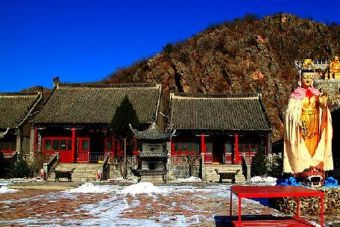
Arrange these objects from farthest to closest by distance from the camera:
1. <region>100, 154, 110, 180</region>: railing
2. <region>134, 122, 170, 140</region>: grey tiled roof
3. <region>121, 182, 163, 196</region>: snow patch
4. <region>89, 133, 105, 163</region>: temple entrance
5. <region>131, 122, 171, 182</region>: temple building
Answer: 1. <region>89, 133, 105, 163</region>: temple entrance
2. <region>100, 154, 110, 180</region>: railing
3. <region>134, 122, 170, 140</region>: grey tiled roof
4. <region>131, 122, 171, 182</region>: temple building
5. <region>121, 182, 163, 196</region>: snow patch

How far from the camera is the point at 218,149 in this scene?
37938 mm

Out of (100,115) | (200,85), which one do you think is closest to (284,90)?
(200,85)

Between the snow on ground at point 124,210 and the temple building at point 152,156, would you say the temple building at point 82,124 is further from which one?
the snow on ground at point 124,210

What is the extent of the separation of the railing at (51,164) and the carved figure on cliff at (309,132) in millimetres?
22056

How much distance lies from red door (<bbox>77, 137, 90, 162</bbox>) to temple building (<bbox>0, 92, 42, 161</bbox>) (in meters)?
4.05

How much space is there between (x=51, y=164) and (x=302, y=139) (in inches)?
956

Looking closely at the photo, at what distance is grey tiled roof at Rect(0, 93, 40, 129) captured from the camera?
38531mm

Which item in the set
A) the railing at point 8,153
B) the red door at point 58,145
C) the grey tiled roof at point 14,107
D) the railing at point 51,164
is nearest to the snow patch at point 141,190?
the railing at point 51,164

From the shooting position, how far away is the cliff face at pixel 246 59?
5831 cm

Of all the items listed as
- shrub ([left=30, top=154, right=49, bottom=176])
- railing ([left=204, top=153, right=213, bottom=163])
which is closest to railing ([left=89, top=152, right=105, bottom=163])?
shrub ([left=30, top=154, right=49, bottom=176])

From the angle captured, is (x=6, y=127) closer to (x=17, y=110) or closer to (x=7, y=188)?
(x=17, y=110)

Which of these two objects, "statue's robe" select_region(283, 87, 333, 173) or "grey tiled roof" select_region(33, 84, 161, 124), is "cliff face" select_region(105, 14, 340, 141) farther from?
"statue's robe" select_region(283, 87, 333, 173)

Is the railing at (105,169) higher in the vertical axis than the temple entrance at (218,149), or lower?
lower

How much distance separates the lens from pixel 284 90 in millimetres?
57656
